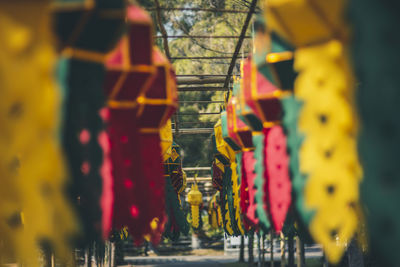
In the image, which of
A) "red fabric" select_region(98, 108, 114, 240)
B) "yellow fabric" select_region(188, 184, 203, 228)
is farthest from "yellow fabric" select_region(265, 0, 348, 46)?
"yellow fabric" select_region(188, 184, 203, 228)

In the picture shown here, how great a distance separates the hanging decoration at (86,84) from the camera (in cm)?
228

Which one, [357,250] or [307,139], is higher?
[307,139]

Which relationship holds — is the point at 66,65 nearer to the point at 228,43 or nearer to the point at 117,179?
the point at 117,179

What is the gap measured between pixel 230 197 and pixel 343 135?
554 cm

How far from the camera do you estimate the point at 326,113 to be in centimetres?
235

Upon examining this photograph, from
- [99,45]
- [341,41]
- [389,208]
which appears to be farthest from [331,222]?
[99,45]

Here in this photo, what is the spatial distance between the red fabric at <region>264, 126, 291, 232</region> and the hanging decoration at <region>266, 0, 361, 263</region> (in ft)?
3.32

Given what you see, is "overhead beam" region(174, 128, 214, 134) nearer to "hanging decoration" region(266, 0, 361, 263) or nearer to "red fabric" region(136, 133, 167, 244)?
"red fabric" region(136, 133, 167, 244)

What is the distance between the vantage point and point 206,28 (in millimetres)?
11039

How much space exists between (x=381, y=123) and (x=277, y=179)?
163cm

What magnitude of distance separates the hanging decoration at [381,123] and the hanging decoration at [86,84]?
1.10 m

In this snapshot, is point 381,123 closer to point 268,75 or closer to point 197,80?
point 268,75

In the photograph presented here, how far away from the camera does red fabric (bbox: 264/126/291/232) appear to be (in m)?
3.46

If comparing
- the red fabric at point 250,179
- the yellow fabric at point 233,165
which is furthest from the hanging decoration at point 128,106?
the yellow fabric at point 233,165
